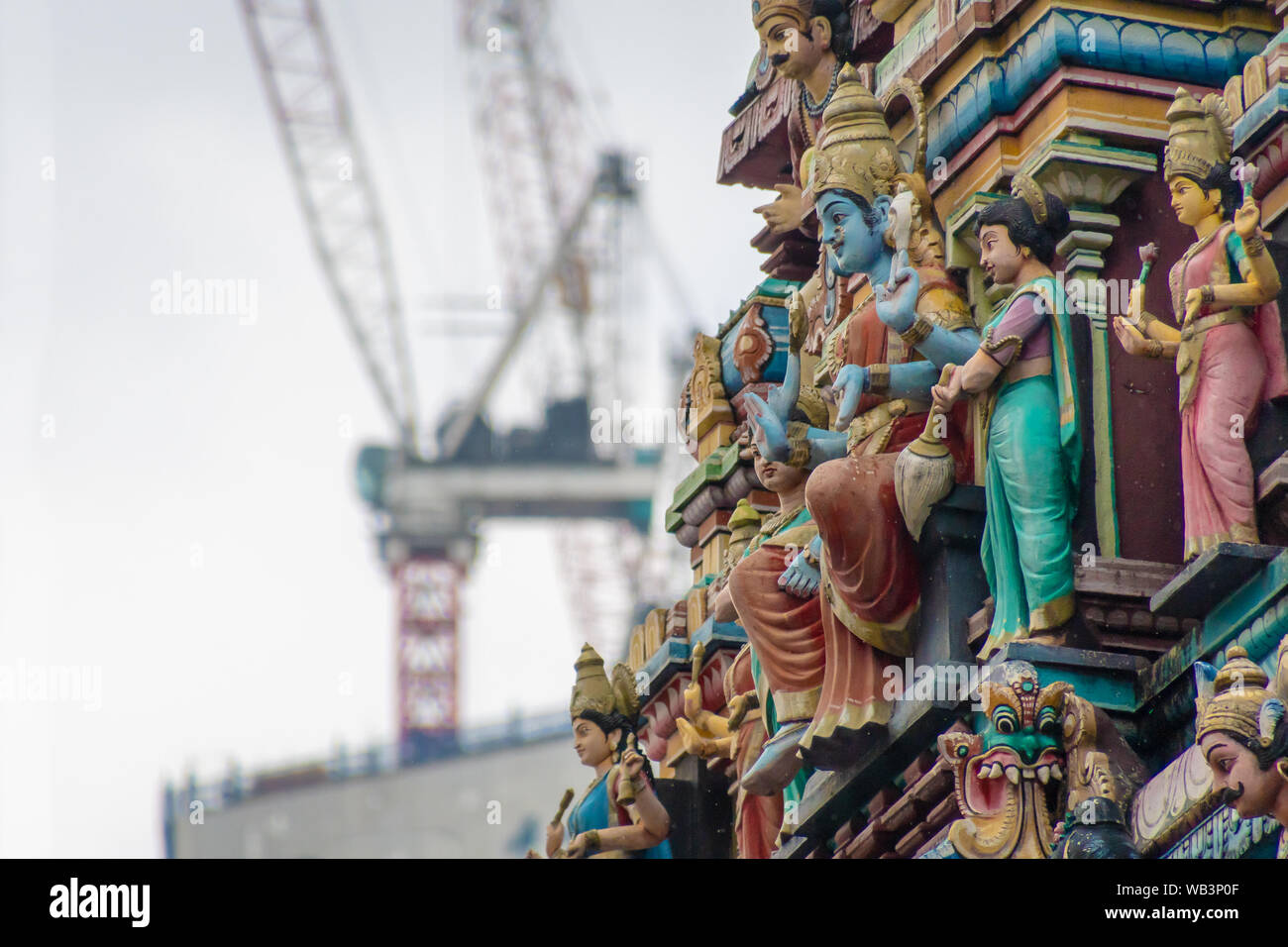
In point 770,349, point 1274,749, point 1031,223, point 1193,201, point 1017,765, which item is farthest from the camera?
point 770,349

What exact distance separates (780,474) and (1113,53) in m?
4.20

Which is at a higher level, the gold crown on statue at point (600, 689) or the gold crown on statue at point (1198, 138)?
the gold crown on statue at point (1198, 138)

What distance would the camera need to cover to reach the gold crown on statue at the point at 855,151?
2391 centimetres

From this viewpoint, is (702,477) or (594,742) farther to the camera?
(702,477)

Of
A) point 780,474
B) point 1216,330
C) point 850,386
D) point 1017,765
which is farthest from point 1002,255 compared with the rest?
point 1017,765

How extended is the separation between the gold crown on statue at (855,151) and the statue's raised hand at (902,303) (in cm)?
135

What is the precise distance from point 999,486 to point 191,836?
91221mm

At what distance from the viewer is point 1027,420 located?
2147 centimetres

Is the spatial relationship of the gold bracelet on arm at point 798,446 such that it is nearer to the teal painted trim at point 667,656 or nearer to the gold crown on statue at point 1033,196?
the gold crown on statue at point 1033,196

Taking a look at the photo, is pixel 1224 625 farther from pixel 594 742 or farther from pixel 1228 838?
pixel 594 742

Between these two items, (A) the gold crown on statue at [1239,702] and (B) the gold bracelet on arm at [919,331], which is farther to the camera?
(B) the gold bracelet on arm at [919,331]

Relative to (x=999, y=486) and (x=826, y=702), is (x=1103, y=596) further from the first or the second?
(x=826, y=702)

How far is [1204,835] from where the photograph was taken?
61.7 ft

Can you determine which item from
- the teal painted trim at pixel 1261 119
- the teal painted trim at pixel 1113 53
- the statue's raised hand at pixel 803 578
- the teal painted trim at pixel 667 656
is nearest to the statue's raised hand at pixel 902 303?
the teal painted trim at pixel 1113 53
